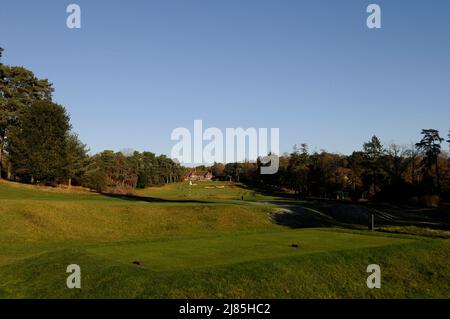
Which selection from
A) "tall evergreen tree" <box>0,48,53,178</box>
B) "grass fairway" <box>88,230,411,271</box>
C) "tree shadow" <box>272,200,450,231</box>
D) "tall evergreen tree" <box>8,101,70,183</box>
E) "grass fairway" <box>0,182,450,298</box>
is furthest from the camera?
"tall evergreen tree" <box>0,48,53,178</box>

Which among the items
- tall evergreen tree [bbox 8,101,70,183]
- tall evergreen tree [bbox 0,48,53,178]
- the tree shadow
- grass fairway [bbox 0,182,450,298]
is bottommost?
the tree shadow

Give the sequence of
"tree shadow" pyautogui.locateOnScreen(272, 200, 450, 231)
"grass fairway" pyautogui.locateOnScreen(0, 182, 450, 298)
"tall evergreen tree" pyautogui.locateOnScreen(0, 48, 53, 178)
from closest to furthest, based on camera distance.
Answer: "grass fairway" pyautogui.locateOnScreen(0, 182, 450, 298), "tree shadow" pyautogui.locateOnScreen(272, 200, 450, 231), "tall evergreen tree" pyautogui.locateOnScreen(0, 48, 53, 178)

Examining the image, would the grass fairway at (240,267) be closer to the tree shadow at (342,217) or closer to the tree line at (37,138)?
the tree shadow at (342,217)

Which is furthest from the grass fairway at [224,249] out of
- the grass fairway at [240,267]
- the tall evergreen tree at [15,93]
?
the tall evergreen tree at [15,93]

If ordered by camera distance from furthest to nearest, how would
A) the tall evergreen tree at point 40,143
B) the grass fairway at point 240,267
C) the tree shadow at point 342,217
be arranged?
the tall evergreen tree at point 40,143 → the tree shadow at point 342,217 → the grass fairway at point 240,267

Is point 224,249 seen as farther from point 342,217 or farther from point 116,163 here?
point 116,163

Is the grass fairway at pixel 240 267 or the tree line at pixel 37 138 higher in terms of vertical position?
the tree line at pixel 37 138

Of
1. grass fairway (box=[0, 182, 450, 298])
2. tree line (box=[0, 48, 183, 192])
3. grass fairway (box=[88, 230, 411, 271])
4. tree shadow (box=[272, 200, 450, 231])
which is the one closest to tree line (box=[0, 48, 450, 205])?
tree line (box=[0, 48, 183, 192])

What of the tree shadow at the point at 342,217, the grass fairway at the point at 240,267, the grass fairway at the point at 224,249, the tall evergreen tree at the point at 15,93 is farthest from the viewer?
the tall evergreen tree at the point at 15,93

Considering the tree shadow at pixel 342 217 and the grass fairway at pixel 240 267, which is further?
the tree shadow at pixel 342 217

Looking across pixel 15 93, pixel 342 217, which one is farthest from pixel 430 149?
pixel 15 93

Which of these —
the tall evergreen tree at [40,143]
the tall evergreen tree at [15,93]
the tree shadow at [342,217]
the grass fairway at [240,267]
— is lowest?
the tree shadow at [342,217]

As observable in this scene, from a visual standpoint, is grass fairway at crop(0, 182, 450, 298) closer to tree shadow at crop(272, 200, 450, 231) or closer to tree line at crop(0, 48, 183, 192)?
tree shadow at crop(272, 200, 450, 231)
